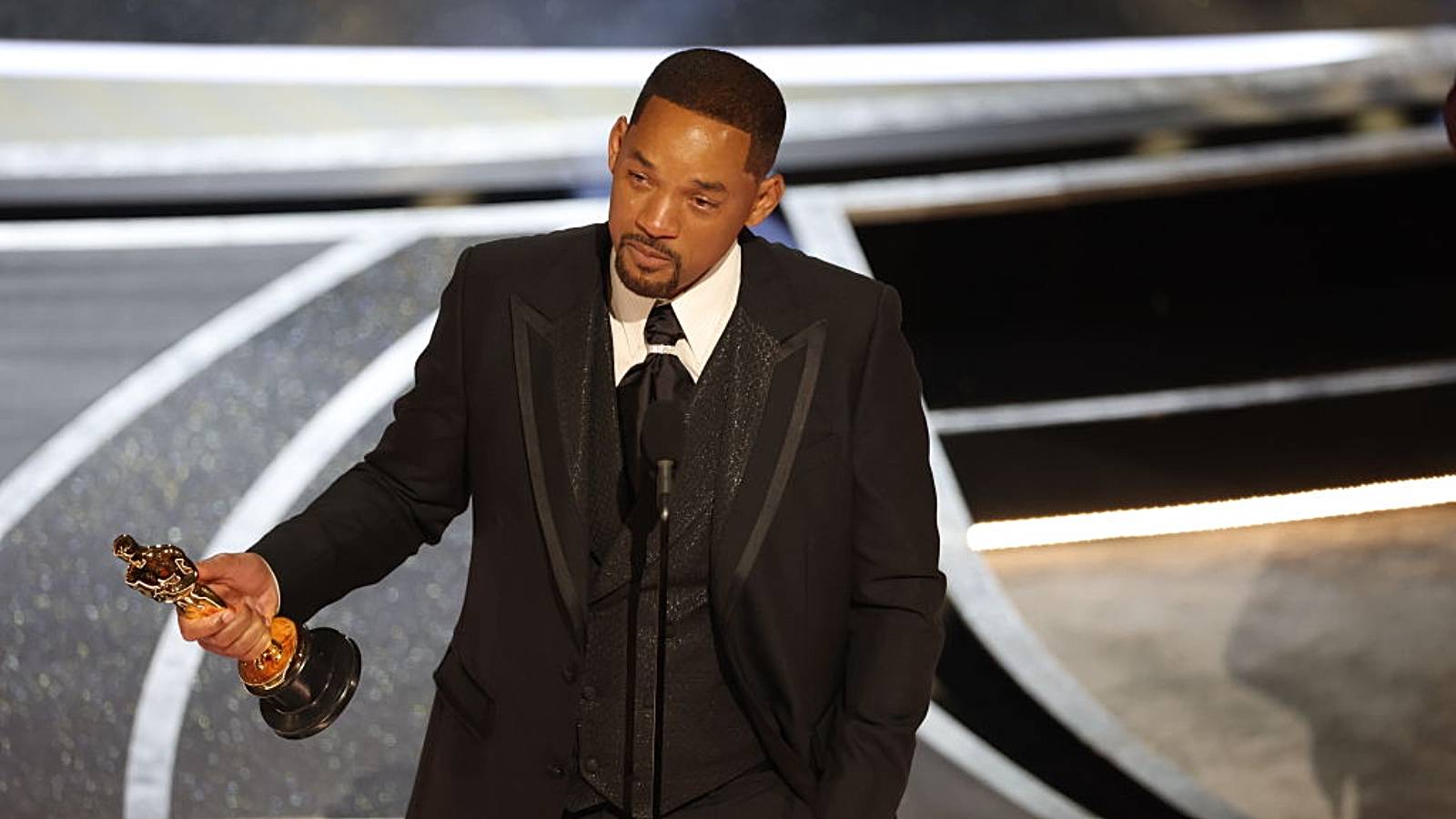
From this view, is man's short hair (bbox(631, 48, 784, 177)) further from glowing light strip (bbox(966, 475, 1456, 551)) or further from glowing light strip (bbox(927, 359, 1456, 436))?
glowing light strip (bbox(927, 359, 1456, 436))

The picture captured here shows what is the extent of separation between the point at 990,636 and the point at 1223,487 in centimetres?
66

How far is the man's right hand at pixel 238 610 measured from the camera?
1.69 metres

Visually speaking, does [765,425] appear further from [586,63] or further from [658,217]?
[586,63]

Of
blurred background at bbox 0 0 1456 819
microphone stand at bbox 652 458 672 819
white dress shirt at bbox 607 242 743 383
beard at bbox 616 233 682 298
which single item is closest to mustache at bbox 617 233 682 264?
beard at bbox 616 233 682 298

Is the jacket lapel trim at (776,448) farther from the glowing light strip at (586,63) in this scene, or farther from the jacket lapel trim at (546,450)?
the glowing light strip at (586,63)

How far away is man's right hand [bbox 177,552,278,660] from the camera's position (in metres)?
1.69

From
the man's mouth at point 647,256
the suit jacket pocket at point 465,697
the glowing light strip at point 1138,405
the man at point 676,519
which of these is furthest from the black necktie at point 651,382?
the glowing light strip at point 1138,405

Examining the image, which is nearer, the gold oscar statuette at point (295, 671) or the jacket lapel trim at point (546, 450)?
the gold oscar statuette at point (295, 671)

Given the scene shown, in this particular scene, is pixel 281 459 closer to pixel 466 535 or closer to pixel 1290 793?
pixel 466 535

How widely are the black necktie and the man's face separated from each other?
3.5 inches

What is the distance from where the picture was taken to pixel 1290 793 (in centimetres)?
346

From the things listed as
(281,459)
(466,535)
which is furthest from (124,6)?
(466,535)

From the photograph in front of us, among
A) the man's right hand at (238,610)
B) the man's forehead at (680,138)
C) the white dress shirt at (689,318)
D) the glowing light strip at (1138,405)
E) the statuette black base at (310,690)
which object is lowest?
the glowing light strip at (1138,405)

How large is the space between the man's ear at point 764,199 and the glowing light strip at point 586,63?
2.09 m
